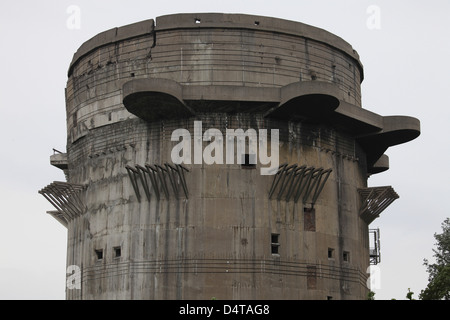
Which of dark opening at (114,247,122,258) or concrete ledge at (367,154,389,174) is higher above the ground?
concrete ledge at (367,154,389,174)

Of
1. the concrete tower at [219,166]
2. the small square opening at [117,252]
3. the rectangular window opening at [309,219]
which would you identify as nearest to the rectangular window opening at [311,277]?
the concrete tower at [219,166]

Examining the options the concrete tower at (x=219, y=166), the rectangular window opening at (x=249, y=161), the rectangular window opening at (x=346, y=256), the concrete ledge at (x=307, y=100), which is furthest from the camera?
the rectangular window opening at (x=346, y=256)

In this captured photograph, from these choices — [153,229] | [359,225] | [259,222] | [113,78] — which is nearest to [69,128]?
[113,78]

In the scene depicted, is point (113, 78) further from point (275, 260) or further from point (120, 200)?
point (275, 260)

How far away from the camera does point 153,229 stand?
1448 inches

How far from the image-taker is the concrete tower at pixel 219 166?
36.0 metres

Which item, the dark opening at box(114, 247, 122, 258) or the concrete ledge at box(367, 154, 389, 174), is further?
the concrete ledge at box(367, 154, 389, 174)

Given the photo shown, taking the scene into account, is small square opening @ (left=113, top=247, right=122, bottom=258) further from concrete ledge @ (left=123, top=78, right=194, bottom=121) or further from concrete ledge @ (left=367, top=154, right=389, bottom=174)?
concrete ledge @ (left=367, top=154, right=389, bottom=174)

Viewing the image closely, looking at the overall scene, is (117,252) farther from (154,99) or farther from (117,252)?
(154,99)

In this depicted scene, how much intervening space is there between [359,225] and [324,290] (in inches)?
192

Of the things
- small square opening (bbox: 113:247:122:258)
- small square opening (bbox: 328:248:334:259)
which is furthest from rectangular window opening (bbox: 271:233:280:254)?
small square opening (bbox: 113:247:122:258)

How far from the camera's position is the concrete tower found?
3603 centimetres

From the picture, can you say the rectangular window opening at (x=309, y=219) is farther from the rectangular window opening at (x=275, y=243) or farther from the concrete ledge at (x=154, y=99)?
the concrete ledge at (x=154, y=99)
